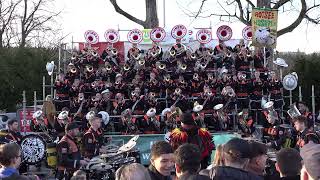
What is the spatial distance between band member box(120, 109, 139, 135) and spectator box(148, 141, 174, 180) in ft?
41.3

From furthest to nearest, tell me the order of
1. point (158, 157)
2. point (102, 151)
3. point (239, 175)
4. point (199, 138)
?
point (102, 151) < point (199, 138) < point (158, 157) < point (239, 175)

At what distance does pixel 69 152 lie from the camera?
9.11 m

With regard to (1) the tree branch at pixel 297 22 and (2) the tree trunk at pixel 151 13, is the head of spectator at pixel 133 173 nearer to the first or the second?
(2) the tree trunk at pixel 151 13

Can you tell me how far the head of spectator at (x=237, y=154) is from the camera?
4.12 meters

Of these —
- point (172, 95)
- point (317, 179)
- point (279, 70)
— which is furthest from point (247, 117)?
point (317, 179)

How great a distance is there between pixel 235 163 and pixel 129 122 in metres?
13.5

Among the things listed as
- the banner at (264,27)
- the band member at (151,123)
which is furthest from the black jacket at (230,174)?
the banner at (264,27)

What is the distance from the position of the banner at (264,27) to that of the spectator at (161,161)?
563 inches

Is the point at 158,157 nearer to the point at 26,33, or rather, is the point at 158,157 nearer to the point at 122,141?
the point at 122,141

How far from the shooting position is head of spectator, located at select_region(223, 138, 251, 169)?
412 cm

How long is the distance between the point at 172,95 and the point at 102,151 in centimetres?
750

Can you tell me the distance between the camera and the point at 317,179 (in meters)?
2.96

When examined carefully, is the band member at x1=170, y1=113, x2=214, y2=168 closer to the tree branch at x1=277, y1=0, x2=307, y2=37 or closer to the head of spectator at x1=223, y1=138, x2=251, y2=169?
the head of spectator at x1=223, y1=138, x2=251, y2=169

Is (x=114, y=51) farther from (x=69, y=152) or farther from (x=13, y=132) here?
(x=69, y=152)
